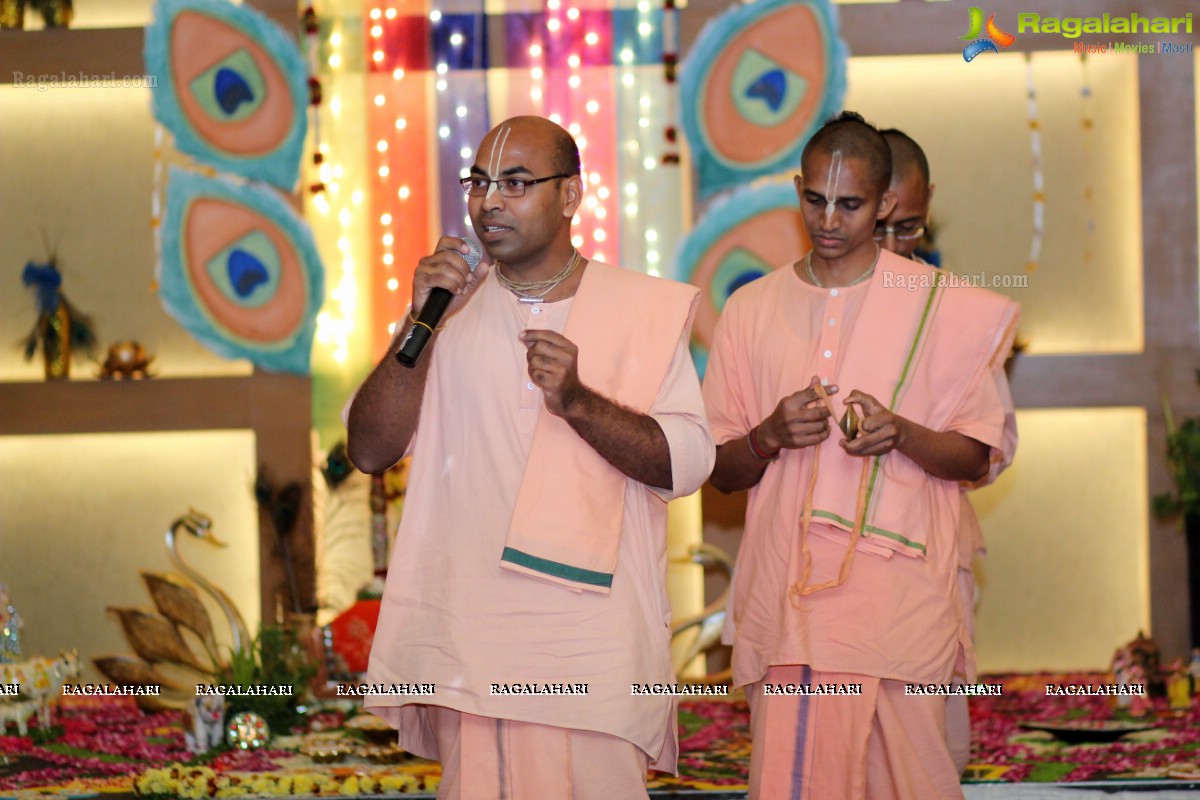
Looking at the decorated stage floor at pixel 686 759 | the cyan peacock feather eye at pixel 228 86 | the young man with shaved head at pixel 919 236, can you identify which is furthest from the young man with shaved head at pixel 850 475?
the cyan peacock feather eye at pixel 228 86

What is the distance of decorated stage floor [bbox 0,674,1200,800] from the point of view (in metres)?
4.25

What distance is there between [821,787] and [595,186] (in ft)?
11.0

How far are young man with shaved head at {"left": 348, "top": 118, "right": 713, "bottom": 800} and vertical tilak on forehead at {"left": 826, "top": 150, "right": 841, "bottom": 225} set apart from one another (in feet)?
1.89

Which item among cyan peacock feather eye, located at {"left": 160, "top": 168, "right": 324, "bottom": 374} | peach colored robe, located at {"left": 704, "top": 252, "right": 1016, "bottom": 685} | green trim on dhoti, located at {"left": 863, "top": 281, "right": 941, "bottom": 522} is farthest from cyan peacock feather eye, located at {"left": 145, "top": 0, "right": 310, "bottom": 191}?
green trim on dhoti, located at {"left": 863, "top": 281, "right": 941, "bottom": 522}

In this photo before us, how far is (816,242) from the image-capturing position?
343cm

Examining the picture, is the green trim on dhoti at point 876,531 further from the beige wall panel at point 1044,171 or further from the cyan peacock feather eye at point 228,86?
the cyan peacock feather eye at point 228,86

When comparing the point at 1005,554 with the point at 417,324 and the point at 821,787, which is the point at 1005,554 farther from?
the point at 417,324

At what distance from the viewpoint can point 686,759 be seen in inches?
184

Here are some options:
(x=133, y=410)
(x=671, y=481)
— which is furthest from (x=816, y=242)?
(x=133, y=410)

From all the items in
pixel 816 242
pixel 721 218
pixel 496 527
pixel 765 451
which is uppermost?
pixel 721 218

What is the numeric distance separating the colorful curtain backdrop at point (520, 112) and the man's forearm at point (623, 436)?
325 cm

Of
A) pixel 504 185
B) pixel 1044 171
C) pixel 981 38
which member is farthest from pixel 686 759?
pixel 981 38

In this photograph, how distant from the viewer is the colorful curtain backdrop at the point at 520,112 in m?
5.96

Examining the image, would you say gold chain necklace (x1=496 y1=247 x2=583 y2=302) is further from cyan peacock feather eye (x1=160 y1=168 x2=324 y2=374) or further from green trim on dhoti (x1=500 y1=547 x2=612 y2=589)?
cyan peacock feather eye (x1=160 y1=168 x2=324 y2=374)
